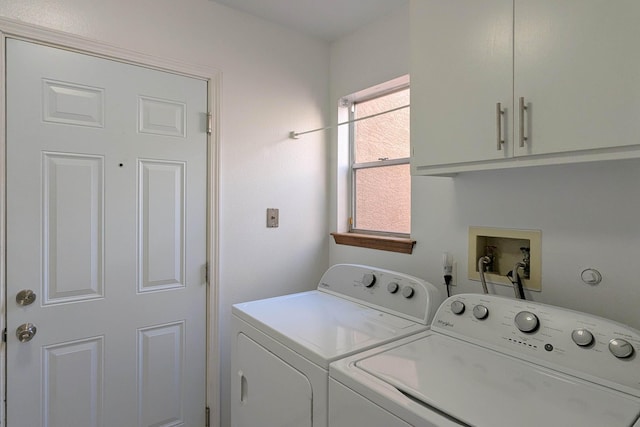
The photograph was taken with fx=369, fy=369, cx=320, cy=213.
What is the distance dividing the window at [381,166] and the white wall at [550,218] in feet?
0.50

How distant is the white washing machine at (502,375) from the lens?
0.87 meters

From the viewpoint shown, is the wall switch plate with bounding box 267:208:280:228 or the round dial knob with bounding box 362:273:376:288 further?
the wall switch plate with bounding box 267:208:280:228

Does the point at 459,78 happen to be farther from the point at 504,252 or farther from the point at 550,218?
the point at 504,252

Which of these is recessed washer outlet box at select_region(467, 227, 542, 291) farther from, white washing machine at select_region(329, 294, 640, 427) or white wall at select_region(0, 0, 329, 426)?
white wall at select_region(0, 0, 329, 426)

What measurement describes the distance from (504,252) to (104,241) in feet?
5.75

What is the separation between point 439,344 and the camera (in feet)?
4.20

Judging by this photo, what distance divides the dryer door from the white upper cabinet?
2.96 feet

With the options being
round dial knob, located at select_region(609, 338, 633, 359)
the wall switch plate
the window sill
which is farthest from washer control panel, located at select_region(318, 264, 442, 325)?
round dial knob, located at select_region(609, 338, 633, 359)

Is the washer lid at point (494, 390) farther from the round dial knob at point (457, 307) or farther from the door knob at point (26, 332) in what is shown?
the door knob at point (26, 332)

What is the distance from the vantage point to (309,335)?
132 cm

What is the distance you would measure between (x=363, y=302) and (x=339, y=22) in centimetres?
157

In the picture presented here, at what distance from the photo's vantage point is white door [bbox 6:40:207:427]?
58.9 inches

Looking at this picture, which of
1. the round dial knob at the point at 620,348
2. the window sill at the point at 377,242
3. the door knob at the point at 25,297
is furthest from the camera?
the window sill at the point at 377,242

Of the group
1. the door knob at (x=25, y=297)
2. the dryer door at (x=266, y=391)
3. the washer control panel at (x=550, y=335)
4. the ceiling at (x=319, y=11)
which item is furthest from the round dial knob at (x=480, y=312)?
the door knob at (x=25, y=297)
